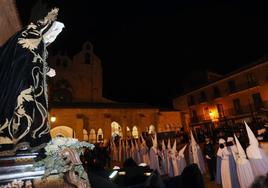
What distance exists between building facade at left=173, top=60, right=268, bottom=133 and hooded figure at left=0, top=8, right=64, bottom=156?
1002 inches

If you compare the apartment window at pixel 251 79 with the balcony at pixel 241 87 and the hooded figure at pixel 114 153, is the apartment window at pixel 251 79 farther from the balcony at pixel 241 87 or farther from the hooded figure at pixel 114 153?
the hooded figure at pixel 114 153

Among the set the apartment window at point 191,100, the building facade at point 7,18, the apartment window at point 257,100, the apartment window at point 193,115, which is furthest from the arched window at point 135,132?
the building facade at point 7,18

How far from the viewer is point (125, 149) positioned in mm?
20031

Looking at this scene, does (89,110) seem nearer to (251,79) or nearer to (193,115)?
(193,115)

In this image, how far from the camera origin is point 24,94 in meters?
1.88

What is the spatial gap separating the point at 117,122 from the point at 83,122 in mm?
5462

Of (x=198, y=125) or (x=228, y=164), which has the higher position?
(x=198, y=125)

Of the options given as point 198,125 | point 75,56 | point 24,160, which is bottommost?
point 24,160

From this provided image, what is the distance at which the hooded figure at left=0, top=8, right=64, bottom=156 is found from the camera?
1.79m

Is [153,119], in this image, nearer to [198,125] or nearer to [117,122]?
[117,122]

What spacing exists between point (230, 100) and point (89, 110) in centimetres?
2149

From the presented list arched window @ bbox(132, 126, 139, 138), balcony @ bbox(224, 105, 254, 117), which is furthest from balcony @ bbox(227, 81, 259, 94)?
arched window @ bbox(132, 126, 139, 138)

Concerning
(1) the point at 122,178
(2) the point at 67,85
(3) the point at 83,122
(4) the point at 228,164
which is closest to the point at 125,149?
(3) the point at 83,122

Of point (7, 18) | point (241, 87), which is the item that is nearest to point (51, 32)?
point (7, 18)
